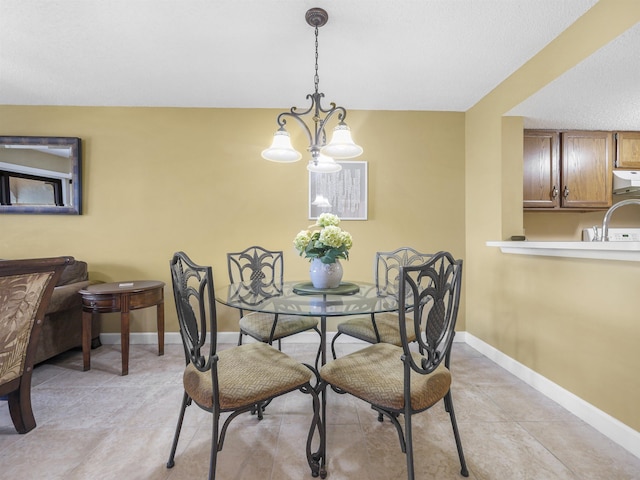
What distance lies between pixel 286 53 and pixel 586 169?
3.03 meters

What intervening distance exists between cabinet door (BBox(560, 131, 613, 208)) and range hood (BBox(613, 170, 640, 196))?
45mm

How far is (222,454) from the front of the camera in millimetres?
1396

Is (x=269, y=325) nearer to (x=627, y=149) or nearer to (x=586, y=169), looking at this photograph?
(x=586, y=169)

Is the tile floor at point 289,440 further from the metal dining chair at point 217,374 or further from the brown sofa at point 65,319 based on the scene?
the brown sofa at point 65,319

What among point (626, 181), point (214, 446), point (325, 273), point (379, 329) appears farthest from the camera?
point (626, 181)

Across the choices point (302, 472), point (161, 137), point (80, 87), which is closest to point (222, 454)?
point (302, 472)

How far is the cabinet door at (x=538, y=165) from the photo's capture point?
2656 millimetres

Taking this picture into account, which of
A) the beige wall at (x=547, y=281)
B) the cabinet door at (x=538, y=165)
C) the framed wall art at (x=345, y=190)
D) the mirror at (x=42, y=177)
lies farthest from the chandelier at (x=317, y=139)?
the mirror at (x=42, y=177)

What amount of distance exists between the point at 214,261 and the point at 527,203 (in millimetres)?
3147

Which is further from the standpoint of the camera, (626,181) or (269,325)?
(626,181)

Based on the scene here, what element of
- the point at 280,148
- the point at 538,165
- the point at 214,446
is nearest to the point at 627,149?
the point at 538,165

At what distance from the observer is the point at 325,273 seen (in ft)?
5.69

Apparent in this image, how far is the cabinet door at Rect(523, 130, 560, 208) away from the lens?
8.71 ft

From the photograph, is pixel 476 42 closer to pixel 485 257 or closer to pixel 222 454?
pixel 485 257
